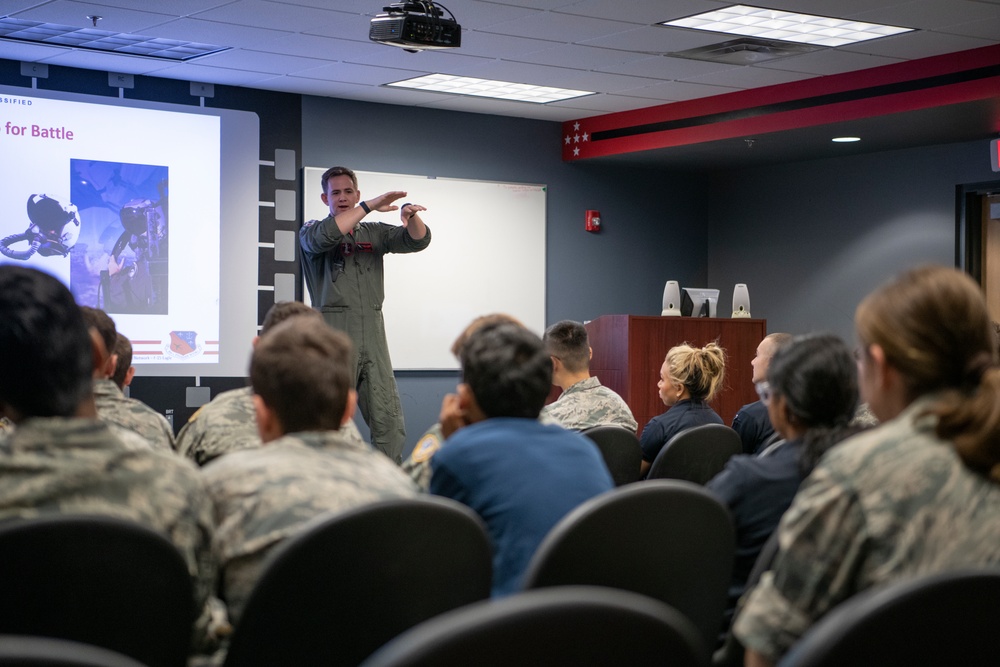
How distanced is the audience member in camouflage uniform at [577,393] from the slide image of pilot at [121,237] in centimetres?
375

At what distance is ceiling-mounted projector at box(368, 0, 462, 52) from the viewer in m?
4.89

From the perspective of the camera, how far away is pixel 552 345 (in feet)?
14.4

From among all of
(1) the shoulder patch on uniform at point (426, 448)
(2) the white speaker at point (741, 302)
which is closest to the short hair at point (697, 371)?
(1) the shoulder patch on uniform at point (426, 448)

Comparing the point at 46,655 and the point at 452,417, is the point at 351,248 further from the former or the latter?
the point at 46,655

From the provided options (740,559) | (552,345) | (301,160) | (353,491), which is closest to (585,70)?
(301,160)

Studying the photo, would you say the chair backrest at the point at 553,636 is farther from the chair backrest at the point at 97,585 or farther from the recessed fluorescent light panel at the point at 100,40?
the recessed fluorescent light panel at the point at 100,40

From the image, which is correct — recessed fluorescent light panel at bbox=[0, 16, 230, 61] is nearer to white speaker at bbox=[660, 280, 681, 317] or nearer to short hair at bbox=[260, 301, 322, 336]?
short hair at bbox=[260, 301, 322, 336]

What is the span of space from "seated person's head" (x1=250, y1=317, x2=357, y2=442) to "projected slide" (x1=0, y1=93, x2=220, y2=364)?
549 centimetres

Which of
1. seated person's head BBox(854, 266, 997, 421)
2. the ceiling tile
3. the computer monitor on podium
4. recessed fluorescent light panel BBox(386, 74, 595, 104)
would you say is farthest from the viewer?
the computer monitor on podium

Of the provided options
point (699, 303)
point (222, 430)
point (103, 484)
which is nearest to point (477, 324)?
point (222, 430)

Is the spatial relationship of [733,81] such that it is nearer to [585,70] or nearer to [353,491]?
[585,70]

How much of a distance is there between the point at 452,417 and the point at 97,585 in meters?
1.11

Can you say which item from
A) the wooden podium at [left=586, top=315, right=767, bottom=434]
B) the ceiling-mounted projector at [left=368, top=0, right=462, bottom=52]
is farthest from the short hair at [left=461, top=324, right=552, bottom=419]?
the wooden podium at [left=586, top=315, right=767, bottom=434]

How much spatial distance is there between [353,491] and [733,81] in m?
6.01
